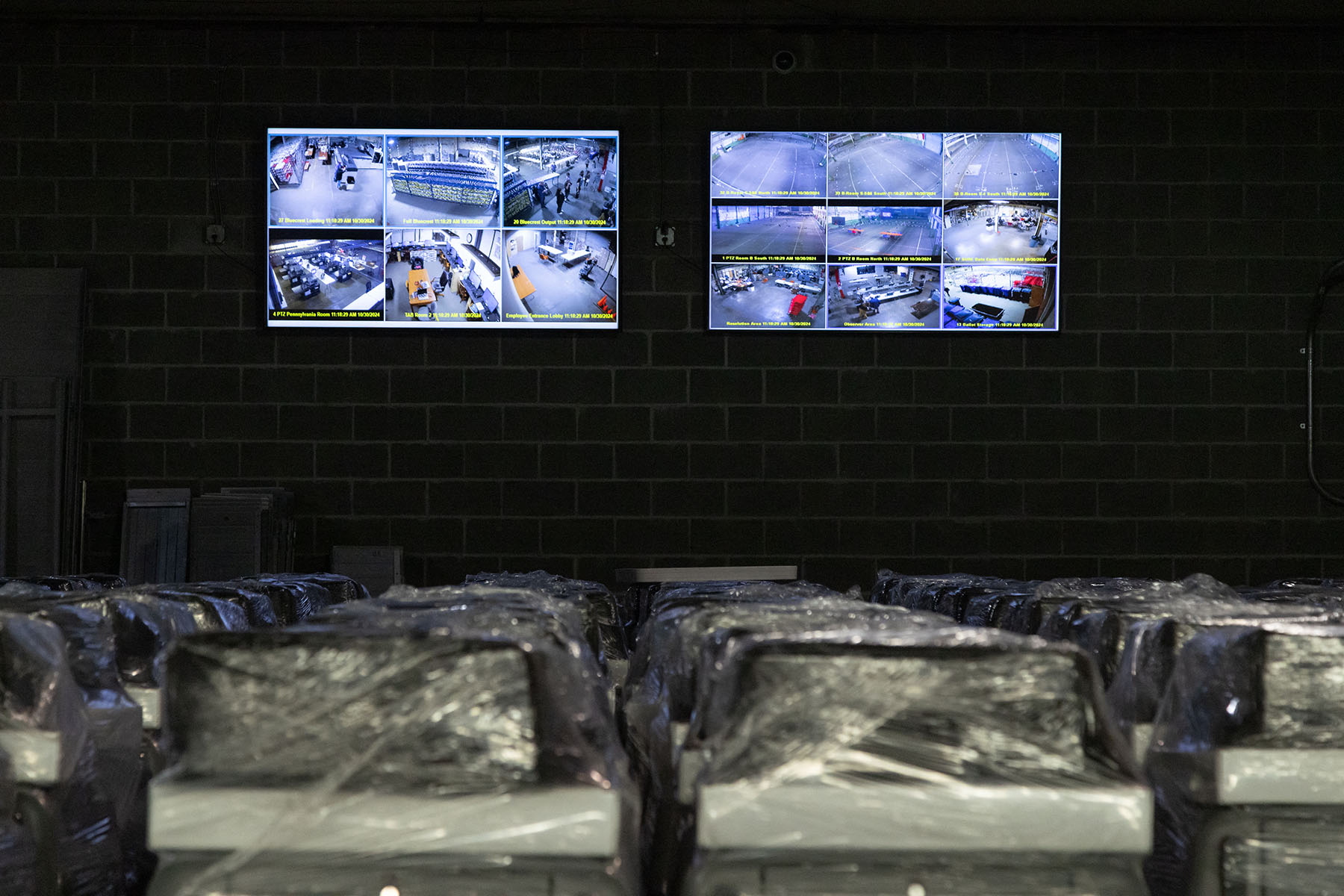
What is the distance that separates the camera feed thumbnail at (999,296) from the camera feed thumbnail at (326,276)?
9.58ft

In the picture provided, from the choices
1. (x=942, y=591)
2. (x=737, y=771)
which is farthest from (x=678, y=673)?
(x=942, y=591)

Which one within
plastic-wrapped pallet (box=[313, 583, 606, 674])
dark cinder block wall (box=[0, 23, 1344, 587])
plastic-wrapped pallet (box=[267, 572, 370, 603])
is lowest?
plastic-wrapped pallet (box=[267, 572, 370, 603])

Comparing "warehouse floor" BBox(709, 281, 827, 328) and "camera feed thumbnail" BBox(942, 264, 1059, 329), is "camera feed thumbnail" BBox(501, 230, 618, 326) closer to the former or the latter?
"warehouse floor" BBox(709, 281, 827, 328)

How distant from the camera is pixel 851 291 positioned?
633 cm

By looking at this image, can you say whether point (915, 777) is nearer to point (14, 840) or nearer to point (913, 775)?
point (913, 775)

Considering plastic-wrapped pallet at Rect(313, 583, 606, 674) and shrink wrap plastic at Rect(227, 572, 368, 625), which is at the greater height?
plastic-wrapped pallet at Rect(313, 583, 606, 674)

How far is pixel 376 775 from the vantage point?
1.59 meters

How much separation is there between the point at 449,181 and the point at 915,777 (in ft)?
17.2

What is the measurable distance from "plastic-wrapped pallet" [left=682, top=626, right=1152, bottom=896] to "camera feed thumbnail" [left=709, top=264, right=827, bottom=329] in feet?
15.7

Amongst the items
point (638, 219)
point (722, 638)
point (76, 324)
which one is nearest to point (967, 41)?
point (638, 219)

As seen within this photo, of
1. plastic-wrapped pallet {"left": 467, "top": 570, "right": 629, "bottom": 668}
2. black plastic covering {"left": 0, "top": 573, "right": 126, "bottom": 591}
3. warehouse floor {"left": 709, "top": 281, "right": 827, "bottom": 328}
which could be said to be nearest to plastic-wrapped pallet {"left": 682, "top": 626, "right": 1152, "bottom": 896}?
plastic-wrapped pallet {"left": 467, "top": 570, "right": 629, "bottom": 668}

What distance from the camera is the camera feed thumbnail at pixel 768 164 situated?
6328 millimetres

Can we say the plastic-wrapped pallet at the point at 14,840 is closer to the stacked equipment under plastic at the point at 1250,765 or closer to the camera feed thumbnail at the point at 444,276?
the stacked equipment under plastic at the point at 1250,765

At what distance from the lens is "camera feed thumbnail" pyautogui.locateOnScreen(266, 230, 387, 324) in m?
6.27
